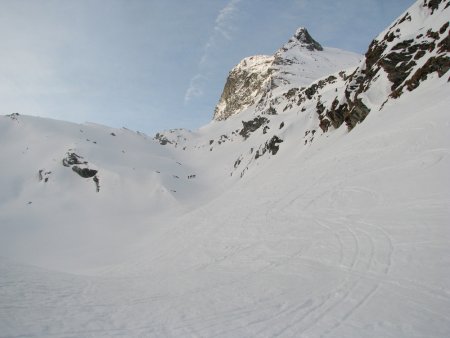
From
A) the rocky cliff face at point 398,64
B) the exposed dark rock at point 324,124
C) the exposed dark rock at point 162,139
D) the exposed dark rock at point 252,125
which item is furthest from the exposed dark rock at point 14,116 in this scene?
the exposed dark rock at point 324,124

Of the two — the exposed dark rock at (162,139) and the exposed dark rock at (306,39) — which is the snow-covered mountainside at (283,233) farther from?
the exposed dark rock at (306,39)

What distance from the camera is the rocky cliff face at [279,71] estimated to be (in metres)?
91.9

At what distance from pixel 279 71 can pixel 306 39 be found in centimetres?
3009

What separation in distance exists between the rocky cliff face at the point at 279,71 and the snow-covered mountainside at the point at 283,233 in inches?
1932

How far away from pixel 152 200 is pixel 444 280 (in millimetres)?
41421

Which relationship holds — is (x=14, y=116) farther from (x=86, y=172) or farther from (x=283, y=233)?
(x=283, y=233)

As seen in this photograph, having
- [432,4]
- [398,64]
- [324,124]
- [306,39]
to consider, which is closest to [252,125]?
[324,124]

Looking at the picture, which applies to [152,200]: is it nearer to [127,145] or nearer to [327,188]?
[127,145]

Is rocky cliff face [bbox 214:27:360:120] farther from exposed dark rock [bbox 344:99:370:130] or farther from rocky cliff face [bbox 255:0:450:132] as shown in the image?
exposed dark rock [bbox 344:99:370:130]

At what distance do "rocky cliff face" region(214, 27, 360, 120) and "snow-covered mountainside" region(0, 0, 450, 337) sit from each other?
49.1 m

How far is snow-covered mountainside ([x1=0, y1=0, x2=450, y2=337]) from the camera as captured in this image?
26.0 ft

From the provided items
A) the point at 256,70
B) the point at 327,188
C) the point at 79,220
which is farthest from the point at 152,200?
the point at 256,70

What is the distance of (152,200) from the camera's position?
1827 inches

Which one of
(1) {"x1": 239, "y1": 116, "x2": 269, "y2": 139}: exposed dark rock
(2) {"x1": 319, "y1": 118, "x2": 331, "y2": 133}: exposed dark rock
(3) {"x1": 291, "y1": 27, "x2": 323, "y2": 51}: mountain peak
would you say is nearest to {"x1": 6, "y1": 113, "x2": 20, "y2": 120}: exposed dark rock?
(1) {"x1": 239, "y1": 116, "x2": 269, "y2": 139}: exposed dark rock
